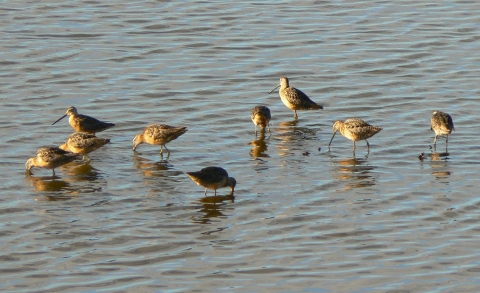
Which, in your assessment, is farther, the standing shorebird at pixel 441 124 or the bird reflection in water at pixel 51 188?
the standing shorebird at pixel 441 124

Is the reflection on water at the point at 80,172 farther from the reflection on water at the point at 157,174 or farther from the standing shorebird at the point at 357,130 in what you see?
the standing shorebird at the point at 357,130

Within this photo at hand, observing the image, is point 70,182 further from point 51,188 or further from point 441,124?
point 441,124

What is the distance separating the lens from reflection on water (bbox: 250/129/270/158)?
1537 cm

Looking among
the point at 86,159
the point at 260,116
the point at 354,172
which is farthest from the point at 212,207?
the point at 260,116

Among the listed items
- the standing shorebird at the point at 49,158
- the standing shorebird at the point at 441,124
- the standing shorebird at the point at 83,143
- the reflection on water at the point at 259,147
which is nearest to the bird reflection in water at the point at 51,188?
the standing shorebird at the point at 49,158

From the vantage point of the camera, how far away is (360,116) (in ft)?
56.4

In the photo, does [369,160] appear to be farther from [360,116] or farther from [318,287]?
[318,287]

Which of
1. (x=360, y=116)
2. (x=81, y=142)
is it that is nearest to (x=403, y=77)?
(x=360, y=116)

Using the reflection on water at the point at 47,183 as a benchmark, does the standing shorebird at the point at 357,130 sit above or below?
above

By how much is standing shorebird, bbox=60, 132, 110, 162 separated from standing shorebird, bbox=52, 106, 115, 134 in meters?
0.83

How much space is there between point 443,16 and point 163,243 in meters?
14.0

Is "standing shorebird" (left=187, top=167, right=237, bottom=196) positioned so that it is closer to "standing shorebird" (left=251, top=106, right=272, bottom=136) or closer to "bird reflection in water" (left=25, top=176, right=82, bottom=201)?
"bird reflection in water" (left=25, top=176, right=82, bottom=201)

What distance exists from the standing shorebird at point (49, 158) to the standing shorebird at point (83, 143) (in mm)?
493

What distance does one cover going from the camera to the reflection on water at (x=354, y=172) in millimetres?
13742
